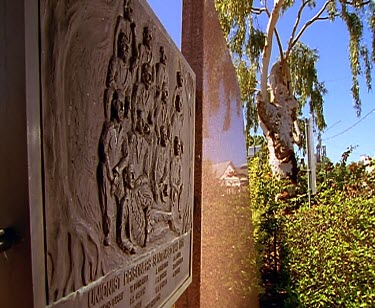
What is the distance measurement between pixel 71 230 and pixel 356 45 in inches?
439

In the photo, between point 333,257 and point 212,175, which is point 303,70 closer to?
point 333,257

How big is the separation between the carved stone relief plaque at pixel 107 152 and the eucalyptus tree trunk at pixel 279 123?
284 inches

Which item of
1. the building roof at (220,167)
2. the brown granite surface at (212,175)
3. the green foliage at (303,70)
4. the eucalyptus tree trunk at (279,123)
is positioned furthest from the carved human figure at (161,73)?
the green foliage at (303,70)

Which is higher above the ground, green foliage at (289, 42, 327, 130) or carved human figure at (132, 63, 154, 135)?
green foliage at (289, 42, 327, 130)

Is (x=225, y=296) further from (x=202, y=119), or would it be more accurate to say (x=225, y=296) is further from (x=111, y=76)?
(x=111, y=76)

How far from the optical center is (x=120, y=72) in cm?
120

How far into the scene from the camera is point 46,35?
84 cm

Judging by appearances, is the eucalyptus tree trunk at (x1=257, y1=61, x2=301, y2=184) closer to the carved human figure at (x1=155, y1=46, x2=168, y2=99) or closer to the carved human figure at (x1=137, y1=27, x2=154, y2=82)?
the carved human figure at (x1=155, y1=46, x2=168, y2=99)

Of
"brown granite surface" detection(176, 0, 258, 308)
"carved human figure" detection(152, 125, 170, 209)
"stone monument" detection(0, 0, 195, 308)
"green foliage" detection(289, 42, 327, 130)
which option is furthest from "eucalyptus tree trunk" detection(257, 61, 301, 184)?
"stone monument" detection(0, 0, 195, 308)

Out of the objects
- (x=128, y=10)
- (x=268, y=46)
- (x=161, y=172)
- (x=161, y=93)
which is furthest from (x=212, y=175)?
(x=268, y=46)

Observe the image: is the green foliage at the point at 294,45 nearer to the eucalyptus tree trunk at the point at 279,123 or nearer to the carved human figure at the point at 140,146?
the eucalyptus tree trunk at the point at 279,123

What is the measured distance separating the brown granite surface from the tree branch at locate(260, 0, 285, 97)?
551 cm

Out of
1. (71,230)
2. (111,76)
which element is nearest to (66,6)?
(111,76)

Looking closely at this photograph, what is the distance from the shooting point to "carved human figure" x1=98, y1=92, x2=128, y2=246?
1.09 m
